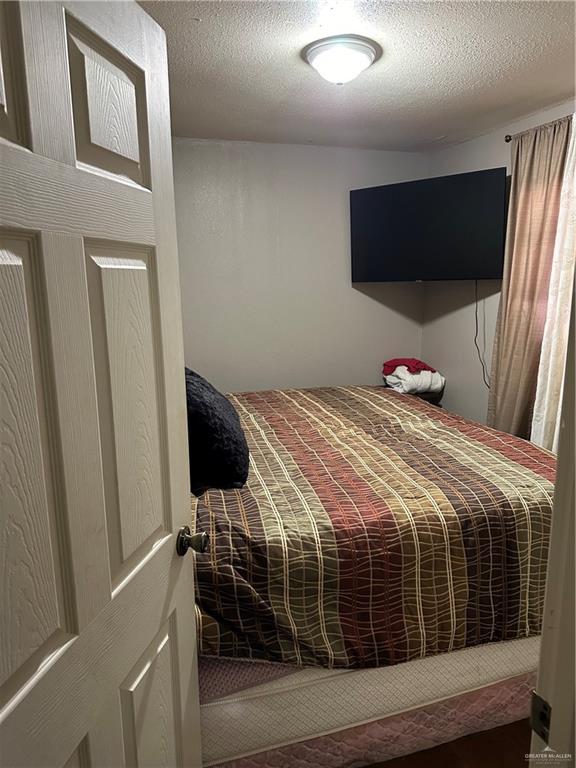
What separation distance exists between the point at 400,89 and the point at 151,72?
202cm

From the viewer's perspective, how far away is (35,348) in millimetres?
690

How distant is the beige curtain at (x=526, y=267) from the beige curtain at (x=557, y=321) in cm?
11

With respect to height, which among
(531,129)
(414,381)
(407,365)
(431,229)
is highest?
(531,129)

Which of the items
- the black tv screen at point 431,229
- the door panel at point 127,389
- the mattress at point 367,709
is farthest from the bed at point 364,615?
the black tv screen at point 431,229

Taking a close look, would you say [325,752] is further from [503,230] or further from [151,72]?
[503,230]

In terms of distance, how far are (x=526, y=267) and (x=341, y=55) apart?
1.66 m

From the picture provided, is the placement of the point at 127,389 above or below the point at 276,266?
below

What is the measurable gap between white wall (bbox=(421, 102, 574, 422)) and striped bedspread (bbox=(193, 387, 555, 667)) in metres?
1.78

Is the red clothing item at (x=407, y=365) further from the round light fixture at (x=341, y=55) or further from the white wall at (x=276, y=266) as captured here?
the round light fixture at (x=341, y=55)

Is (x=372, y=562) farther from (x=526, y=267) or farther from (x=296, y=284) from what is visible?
(x=296, y=284)

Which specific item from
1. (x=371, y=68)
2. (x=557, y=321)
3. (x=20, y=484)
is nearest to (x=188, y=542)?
(x=20, y=484)

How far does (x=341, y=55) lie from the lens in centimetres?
208

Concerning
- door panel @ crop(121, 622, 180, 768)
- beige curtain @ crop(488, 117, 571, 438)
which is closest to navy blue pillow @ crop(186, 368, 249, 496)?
door panel @ crop(121, 622, 180, 768)

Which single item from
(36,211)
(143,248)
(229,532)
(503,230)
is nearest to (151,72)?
(143,248)
